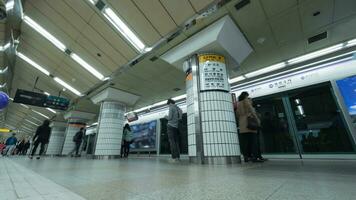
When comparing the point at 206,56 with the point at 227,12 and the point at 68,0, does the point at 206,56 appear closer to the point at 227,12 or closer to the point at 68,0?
the point at 227,12

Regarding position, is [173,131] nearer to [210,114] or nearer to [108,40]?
[210,114]

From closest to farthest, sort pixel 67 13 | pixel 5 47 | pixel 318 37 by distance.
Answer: pixel 318 37
pixel 67 13
pixel 5 47

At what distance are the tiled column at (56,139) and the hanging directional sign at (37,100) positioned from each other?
7563mm

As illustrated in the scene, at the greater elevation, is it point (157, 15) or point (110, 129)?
point (157, 15)

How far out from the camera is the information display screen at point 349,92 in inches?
166

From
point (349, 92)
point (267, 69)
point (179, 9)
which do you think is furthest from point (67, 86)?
point (349, 92)

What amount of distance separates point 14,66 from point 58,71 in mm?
2930

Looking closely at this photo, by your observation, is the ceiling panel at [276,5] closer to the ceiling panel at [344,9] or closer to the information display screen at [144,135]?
the ceiling panel at [344,9]

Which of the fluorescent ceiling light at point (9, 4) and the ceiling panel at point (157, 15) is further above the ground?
the fluorescent ceiling light at point (9, 4)

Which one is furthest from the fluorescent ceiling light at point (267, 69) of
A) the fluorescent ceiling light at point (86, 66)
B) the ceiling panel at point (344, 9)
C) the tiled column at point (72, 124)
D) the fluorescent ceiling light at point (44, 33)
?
the tiled column at point (72, 124)

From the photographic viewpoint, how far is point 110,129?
28.0ft

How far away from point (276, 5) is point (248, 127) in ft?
9.45

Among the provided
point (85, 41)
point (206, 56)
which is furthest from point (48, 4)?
point (206, 56)

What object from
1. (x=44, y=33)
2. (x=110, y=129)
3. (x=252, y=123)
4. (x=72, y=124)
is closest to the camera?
(x=252, y=123)
